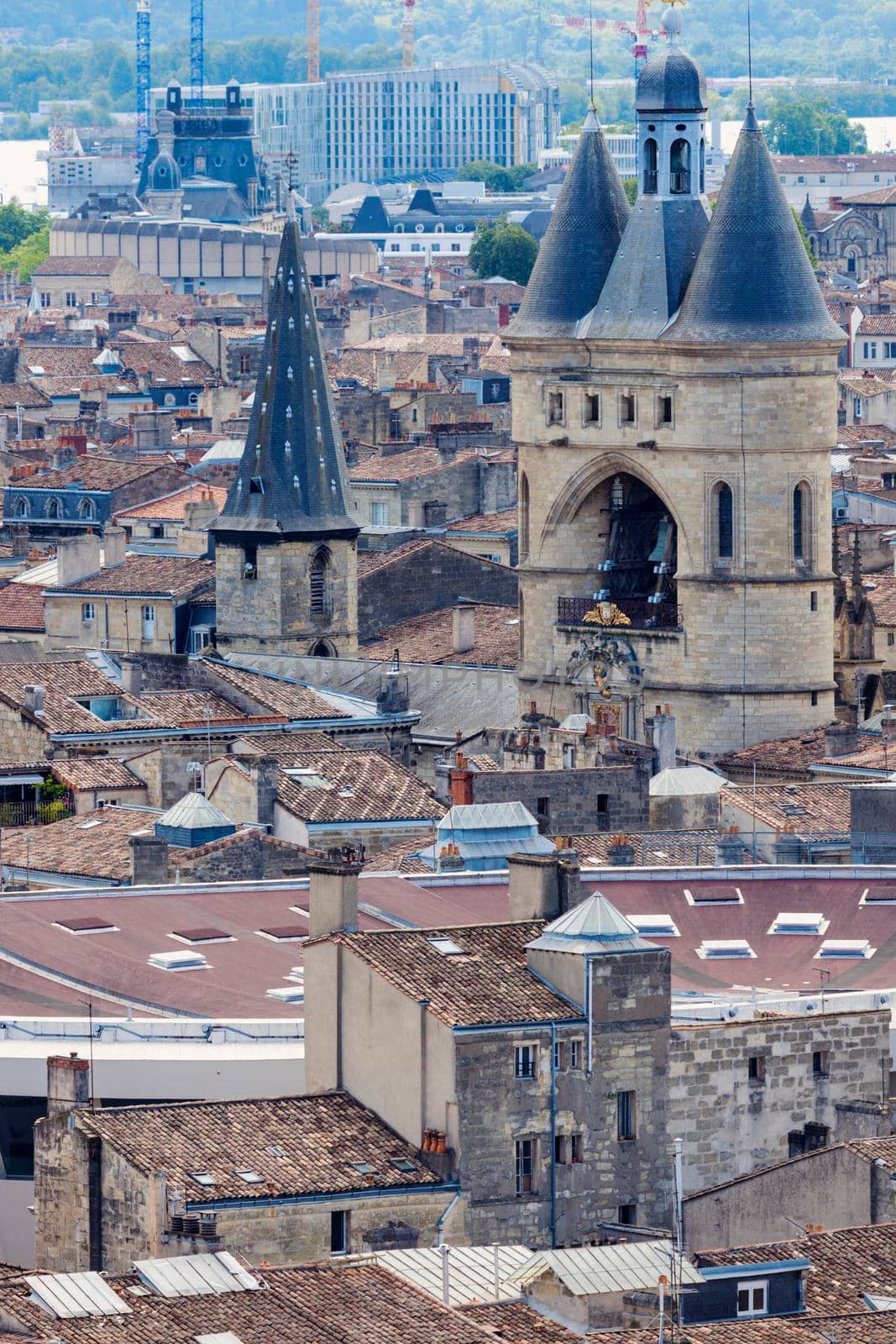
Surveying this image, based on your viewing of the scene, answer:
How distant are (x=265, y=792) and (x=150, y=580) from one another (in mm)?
29619

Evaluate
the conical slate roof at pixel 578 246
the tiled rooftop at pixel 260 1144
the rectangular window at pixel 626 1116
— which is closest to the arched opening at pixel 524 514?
the conical slate roof at pixel 578 246

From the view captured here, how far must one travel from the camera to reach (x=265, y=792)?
6906cm

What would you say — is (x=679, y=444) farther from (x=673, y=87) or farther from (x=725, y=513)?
(x=673, y=87)

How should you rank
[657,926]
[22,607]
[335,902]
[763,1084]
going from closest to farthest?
[763,1084] < [335,902] < [657,926] < [22,607]

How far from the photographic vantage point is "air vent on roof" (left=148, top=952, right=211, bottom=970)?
53969 millimetres

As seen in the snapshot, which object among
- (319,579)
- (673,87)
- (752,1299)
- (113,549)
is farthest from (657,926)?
(113,549)

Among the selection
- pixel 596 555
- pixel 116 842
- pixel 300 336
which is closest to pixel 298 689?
pixel 596 555

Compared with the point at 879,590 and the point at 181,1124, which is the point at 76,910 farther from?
the point at 879,590

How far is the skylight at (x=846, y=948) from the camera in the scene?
55.4 m

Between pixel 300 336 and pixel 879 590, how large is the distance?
12078 mm

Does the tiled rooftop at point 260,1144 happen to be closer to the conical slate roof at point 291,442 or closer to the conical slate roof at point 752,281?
the conical slate roof at point 752,281

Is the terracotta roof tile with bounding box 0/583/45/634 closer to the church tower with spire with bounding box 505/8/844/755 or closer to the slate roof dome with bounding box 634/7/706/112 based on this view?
the church tower with spire with bounding box 505/8/844/755

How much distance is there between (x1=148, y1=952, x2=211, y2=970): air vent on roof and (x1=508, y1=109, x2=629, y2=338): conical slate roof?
103 ft

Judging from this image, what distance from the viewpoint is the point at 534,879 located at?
48.0m
